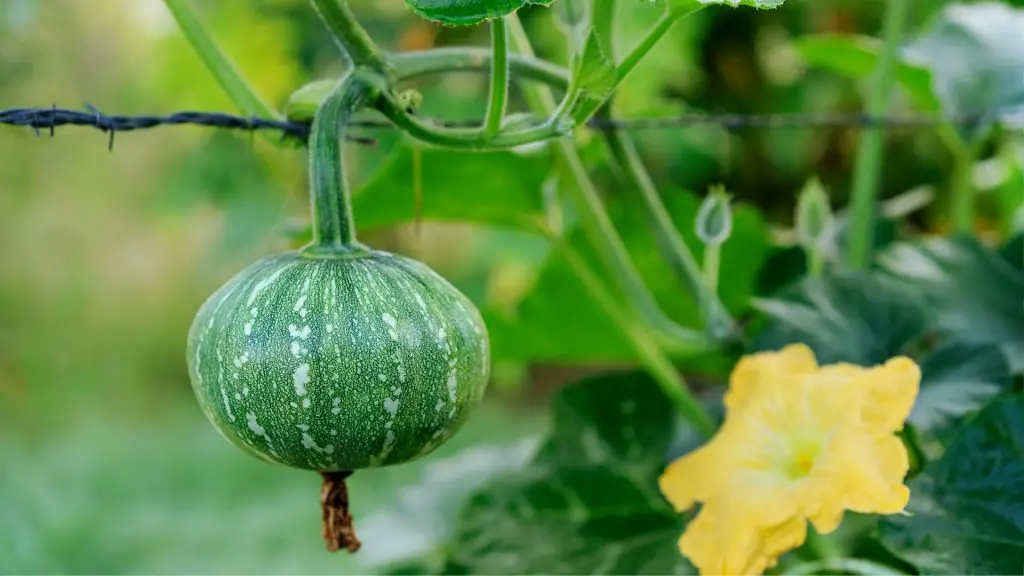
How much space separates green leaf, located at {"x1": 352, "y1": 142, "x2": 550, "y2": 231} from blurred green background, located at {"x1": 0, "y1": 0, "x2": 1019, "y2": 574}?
8.6 inches

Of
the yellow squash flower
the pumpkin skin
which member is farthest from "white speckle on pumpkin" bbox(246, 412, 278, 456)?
the yellow squash flower

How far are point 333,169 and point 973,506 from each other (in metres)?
0.45

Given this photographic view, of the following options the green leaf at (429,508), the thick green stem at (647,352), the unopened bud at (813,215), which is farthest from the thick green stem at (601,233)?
the green leaf at (429,508)

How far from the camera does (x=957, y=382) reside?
2.40 ft

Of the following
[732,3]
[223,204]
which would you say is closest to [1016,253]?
[732,3]

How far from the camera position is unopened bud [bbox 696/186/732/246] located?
2.46 feet

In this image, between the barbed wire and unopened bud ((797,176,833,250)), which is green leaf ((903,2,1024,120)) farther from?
unopened bud ((797,176,833,250))

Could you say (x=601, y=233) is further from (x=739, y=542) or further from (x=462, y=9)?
(x=462, y=9)

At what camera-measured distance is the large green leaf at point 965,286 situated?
790 millimetres

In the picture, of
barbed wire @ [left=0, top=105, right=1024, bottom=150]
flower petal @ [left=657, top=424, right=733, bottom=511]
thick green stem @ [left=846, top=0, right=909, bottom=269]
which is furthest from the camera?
thick green stem @ [left=846, top=0, right=909, bottom=269]

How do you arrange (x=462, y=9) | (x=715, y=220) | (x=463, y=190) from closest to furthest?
(x=462, y=9) → (x=715, y=220) → (x=463, y=190)

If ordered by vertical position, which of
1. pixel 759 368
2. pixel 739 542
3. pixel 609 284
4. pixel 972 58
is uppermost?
pixel 972 58

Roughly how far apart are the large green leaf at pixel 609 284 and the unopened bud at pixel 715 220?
220 mm

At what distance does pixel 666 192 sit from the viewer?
3.48 ft
